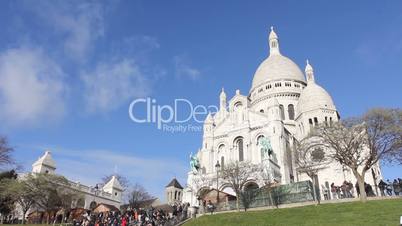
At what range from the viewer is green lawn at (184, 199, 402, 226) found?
752 inches

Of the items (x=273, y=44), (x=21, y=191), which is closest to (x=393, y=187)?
(x=21, y=191)

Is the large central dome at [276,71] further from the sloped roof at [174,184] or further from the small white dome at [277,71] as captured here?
the sloped roof at [174,184]

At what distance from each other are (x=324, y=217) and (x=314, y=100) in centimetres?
4028

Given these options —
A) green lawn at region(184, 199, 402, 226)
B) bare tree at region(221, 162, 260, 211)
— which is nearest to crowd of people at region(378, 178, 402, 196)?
green lawn at region(184, 199, 402, 226)

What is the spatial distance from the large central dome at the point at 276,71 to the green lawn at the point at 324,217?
47477 mm

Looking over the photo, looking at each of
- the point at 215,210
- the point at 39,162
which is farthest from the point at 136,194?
the point at 215,210

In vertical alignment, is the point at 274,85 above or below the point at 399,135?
above

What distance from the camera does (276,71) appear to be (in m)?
70.5

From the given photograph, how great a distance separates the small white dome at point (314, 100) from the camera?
191 ft

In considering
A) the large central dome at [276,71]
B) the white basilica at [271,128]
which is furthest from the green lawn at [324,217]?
the large central dome at [276,71]

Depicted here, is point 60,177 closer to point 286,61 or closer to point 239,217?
point 239,217

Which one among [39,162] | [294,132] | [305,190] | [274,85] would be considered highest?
[274,85]

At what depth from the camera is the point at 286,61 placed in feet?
244

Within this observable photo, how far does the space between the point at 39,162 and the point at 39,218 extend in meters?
13.4
